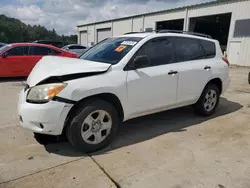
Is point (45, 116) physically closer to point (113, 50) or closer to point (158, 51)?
point (113, 50)

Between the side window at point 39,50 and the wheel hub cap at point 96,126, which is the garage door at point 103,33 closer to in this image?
the side window at point 39,50

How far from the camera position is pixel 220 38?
34906 millimetres

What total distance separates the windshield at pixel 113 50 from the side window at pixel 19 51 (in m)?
5.78

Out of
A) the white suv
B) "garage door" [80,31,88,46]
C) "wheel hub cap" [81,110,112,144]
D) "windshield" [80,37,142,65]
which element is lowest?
"wheel hub cap" [81,110,112,144]

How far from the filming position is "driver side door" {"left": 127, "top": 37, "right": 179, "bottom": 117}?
11.3 feet

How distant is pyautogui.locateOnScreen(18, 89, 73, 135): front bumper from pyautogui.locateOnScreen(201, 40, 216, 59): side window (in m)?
3.22

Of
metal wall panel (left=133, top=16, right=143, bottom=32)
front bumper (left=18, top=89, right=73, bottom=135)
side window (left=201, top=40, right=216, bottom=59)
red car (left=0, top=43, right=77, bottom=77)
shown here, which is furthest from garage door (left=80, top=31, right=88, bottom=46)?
front bumper (left=18, top=89, right=73, bottom=135)

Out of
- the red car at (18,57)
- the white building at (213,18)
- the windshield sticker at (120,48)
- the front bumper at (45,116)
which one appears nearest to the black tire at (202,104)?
the windshield sticker at (120,48)

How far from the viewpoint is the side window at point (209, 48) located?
470 centimetres

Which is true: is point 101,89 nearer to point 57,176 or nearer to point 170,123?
point 57,176

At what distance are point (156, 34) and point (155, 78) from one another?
85cm

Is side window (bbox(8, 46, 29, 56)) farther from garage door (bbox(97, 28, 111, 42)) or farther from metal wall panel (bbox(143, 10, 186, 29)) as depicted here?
garage door (bbox(97, 28, 111, 42))

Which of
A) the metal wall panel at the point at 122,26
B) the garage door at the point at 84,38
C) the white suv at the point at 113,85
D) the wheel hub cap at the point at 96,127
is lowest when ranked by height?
the wheel hub cap at the point at 96,127

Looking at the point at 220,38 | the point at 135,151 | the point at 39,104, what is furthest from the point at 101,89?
the point at 220,38
